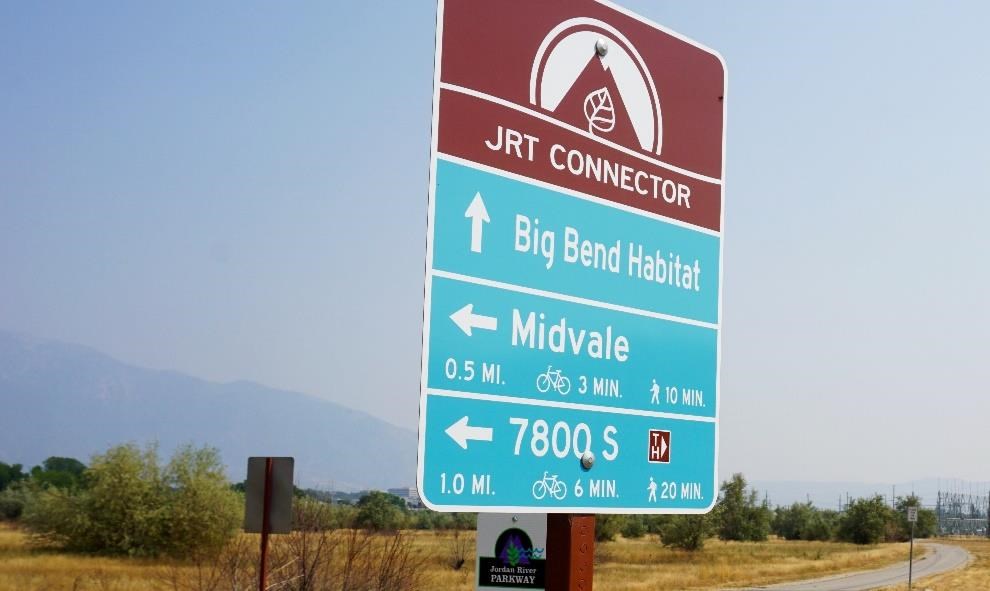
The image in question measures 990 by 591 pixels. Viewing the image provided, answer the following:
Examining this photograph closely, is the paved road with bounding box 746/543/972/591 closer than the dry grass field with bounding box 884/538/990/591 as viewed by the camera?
No

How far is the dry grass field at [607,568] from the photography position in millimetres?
37031

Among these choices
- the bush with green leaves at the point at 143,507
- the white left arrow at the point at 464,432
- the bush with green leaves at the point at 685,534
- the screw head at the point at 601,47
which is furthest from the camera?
the bush with green leaves at the point at 685,534

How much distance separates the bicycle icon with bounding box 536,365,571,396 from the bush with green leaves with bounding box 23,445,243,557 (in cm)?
4865

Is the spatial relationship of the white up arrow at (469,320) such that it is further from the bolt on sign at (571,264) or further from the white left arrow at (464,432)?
the white left arrow at (464,432)

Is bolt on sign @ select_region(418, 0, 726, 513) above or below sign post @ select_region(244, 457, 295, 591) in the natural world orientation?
above

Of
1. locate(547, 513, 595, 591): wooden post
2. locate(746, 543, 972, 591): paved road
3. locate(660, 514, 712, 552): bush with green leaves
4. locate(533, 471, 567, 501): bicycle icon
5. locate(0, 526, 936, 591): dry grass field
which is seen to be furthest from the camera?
locate(660, 514, 712, 552): bush with green leaves

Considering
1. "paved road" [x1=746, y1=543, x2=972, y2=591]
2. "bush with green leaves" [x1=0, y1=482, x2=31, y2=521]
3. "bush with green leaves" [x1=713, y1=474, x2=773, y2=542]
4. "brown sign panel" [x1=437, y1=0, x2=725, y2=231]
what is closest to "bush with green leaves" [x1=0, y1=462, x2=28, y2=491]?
"bush with green leaves" [x1=0, y1=482, x2=31, y2=521]

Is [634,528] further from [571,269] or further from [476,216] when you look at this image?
[476,216]

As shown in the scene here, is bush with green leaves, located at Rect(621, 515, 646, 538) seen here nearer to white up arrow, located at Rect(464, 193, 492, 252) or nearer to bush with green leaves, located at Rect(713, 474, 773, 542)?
bush with green leaves, located at Rect(713, 474, 773, 542)

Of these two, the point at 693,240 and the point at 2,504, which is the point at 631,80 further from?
the point at 2,504

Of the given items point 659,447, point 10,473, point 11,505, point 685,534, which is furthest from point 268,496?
point 10,473

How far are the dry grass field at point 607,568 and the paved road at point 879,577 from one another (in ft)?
4.91

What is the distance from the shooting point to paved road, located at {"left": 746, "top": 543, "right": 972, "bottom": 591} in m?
44.2

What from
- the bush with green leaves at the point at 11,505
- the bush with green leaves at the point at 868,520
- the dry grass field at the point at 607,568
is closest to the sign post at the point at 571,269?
the dry grass field at the point at 607,568
